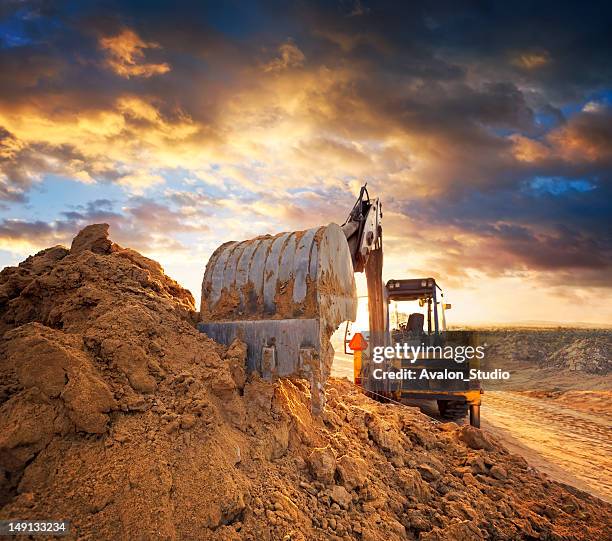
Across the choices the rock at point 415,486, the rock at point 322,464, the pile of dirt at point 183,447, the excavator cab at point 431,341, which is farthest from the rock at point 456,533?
the excavator cab at point 431,341

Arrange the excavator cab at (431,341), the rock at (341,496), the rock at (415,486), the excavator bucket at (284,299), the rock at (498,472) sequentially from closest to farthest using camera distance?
1. the rock at (341,496)
2. the rock at (415,486)
3. the excavator bucket at (284,299)
4. the rock at (498,472)
5. the excavator cab at (431,341)

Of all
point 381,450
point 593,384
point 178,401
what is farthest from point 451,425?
point 593,384

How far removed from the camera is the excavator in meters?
4.43

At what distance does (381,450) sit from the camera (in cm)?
482

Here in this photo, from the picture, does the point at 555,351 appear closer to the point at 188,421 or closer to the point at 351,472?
the point at 351,472

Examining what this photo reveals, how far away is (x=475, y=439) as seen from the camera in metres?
6.01

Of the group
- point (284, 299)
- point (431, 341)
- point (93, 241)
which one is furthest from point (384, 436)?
point (431, 341)

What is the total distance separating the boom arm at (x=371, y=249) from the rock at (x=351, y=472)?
4.02m

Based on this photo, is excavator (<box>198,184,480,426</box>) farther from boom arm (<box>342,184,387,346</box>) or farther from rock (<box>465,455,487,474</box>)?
rock (<box>465,455,487,474</box>)

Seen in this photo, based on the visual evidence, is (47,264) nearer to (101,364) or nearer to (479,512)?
(101,364)

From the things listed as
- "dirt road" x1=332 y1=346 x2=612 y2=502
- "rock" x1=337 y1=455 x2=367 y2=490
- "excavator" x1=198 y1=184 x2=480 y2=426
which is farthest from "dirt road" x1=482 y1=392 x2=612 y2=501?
"excavator" x1=198 y1=184 x2=480 y2=426

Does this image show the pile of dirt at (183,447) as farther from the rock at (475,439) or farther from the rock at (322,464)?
the rock at (475,439)

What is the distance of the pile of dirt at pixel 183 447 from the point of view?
268cm

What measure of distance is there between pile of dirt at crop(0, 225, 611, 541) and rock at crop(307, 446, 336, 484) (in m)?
0.01
